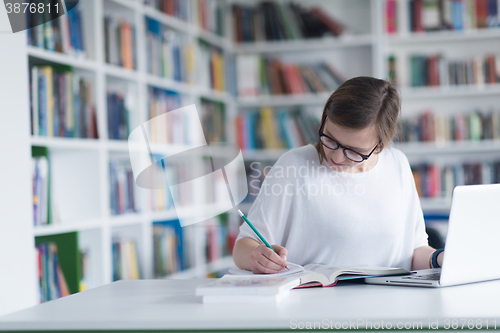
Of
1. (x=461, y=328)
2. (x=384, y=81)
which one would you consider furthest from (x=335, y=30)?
(x=461, y=328)

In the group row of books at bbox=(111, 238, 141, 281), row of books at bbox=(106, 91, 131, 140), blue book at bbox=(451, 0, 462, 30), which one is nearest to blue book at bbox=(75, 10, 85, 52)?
row of books at bbox=(106, 91, 131, 140)

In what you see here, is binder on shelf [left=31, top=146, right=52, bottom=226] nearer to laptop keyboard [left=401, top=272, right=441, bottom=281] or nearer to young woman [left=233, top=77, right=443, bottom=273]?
young woman [left=233, top=77, right=443, bottom=273]

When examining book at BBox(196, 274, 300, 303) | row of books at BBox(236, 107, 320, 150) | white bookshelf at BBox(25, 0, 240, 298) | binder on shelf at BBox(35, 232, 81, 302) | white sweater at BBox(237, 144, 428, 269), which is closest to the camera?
book at BBox(196, 274, 300, 303)

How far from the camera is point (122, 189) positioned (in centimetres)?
262

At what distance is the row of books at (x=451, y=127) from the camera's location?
11.6 feet

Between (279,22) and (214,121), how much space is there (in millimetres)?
860

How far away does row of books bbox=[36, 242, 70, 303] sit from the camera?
2.11m

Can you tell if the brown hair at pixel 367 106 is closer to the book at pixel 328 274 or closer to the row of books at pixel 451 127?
→ the book at pixel 328 274

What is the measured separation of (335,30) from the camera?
3.74 m

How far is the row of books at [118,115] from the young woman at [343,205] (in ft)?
4.19

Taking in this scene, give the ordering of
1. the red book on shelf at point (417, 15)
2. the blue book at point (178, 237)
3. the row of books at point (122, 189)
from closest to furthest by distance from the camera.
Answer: the row of books at point (122, 189) → the blue book at point (178, 237) → the red book on shelf at point (417, 15)

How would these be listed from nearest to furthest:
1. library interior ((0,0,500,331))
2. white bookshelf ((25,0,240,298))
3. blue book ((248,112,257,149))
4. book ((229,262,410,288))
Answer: book ((229,262,410,288)) < library interior ((0,0,500,331)) < white bookshelf ((25,0,240,298)) < blue book ((248,112,257,149))

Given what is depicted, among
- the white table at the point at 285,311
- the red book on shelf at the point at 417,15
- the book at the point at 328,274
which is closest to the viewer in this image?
the white table at the point at 285,311

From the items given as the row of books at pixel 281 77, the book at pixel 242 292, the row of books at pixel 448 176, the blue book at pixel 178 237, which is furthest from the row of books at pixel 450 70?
the book at pixel 242 292
